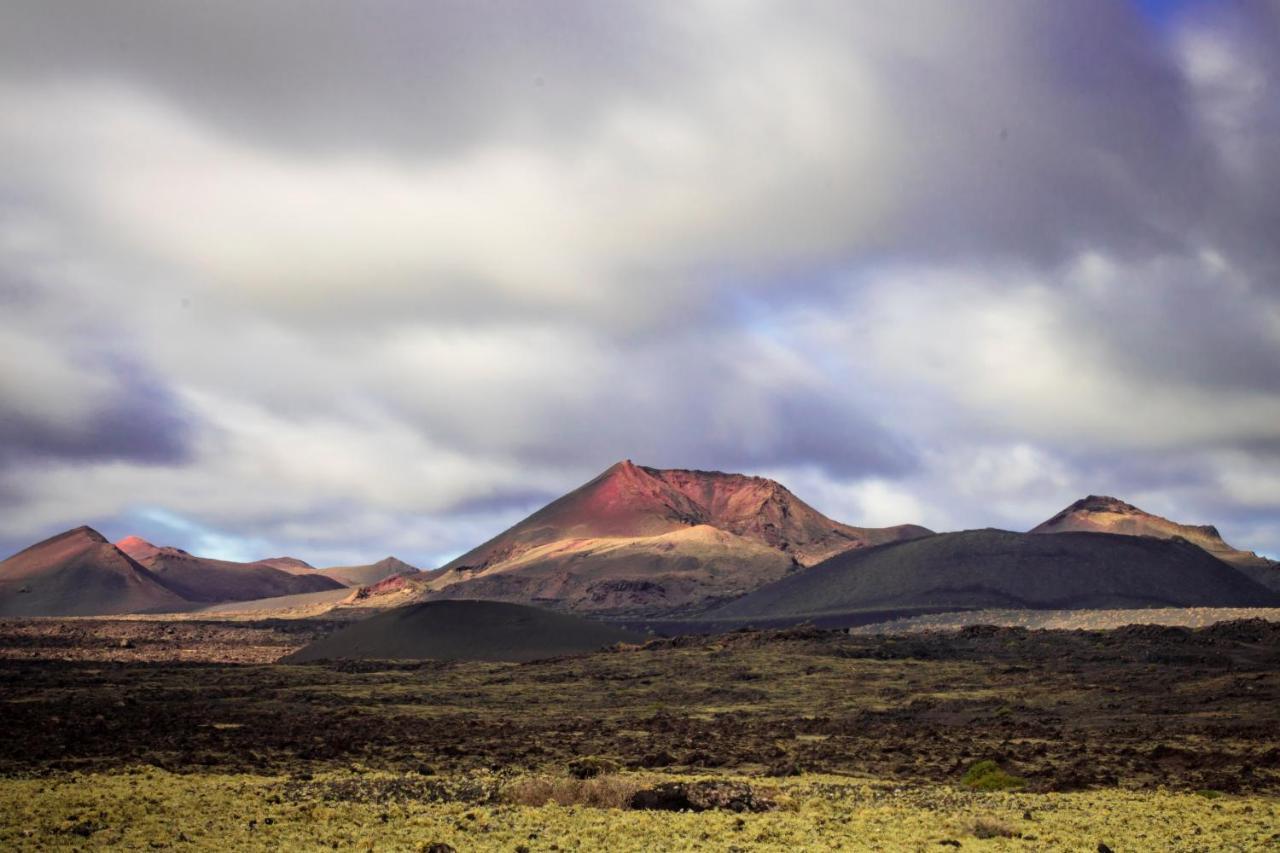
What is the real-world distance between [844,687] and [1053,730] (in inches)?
893

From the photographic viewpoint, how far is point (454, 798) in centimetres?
2827

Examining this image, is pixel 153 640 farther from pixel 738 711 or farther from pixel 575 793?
pixel 575 793

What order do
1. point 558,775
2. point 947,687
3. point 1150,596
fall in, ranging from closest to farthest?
1. point 558,775
2. point 947,687
3. point 1150,596

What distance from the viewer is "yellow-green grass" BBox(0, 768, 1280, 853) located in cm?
2238

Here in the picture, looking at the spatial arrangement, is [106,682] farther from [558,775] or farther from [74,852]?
[74,852]

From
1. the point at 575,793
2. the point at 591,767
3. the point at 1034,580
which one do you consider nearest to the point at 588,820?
the point at 575,793

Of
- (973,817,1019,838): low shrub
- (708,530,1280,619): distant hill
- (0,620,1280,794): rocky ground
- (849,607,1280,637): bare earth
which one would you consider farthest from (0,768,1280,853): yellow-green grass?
(708,530,1280,619): distant hill

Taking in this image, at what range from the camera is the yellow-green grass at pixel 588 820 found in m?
22.4

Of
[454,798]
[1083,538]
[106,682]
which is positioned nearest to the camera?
[454,798]

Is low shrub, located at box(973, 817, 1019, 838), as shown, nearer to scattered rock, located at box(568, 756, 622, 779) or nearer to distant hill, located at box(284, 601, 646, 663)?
scattered rock, located at box(568, 756, 622, 779)

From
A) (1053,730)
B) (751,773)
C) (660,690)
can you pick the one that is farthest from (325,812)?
(660,690)

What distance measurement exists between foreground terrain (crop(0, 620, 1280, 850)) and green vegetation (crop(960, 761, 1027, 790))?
16cm

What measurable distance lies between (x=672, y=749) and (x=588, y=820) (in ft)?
52.2

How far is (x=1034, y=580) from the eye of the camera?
178m
